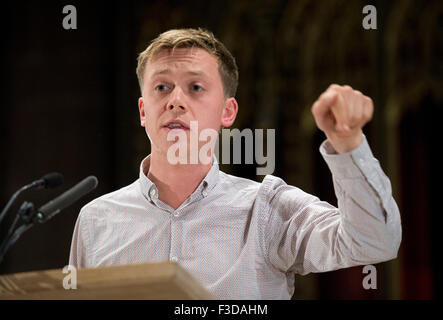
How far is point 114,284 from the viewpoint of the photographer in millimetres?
1194

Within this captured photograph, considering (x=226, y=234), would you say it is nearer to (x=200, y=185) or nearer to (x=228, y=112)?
(x=200, y=185)

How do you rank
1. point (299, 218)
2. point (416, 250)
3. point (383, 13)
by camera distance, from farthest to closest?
point (383, 13)
point (416, 250)
point (299, 218)

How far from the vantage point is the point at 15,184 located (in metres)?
3.56

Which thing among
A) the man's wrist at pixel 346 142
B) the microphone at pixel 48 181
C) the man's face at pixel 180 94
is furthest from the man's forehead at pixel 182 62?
the man's wrist at pixel 346 142

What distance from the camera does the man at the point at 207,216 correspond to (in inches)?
61.7

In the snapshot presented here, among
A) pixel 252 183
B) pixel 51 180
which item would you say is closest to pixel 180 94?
pixel 252 183

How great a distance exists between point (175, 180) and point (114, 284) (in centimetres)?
65

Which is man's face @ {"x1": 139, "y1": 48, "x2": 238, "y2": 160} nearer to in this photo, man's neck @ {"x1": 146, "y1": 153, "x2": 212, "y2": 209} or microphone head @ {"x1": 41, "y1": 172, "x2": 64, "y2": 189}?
man's neck @ {"x1": 146, "y1": 153, "x2": 212, "y2": 209}

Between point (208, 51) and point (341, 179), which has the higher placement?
point (208, 51)

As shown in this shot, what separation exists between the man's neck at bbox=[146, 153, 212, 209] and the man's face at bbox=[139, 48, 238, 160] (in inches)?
2.0

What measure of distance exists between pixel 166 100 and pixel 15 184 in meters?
2.02

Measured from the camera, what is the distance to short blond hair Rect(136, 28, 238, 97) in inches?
73.5
